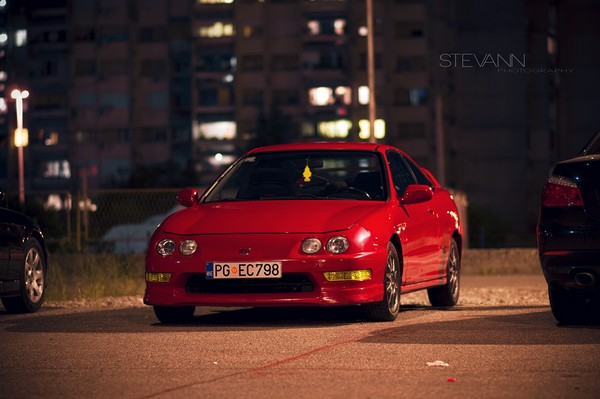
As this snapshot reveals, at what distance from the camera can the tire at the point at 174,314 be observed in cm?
1238

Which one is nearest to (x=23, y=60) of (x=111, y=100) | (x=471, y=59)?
(x=111, y=100)

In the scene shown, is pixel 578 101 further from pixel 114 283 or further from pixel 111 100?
pixel 114 283

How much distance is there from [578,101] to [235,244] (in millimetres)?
96112

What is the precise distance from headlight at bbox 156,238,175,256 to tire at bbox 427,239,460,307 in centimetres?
338

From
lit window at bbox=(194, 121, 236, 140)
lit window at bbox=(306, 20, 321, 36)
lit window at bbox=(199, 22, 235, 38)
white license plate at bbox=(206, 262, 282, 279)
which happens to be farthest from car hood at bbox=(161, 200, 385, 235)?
lit window at bbox=(199, 22, 235, 38)

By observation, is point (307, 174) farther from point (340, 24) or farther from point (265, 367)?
point (340, 24)

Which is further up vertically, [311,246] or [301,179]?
[301,179]

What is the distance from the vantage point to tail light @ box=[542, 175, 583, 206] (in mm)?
11156

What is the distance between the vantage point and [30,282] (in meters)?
14.4

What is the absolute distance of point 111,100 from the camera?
353ft

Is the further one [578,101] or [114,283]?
[578,101]

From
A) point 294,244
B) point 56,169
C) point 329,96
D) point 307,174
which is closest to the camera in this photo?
point 294,244

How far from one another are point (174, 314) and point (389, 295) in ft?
5.90

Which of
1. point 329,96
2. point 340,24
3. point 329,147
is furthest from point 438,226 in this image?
point 340,24
